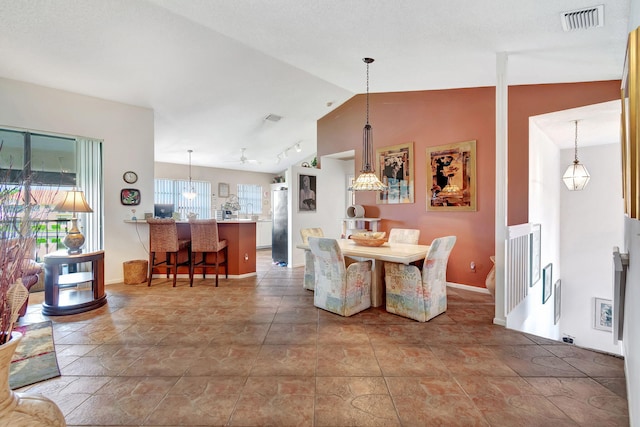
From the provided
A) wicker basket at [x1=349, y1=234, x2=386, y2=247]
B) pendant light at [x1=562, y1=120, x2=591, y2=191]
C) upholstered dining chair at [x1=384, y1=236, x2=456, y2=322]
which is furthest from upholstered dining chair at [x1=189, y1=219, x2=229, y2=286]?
pendant light at [x1=562, y1=120, x2=591, y2=191]

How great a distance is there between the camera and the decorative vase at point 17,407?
40.6 inches

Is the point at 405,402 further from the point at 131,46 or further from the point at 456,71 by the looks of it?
the point at 131,46

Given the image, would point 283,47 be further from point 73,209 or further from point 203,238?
point 73,209

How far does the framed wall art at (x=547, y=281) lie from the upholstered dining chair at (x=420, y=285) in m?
2.76

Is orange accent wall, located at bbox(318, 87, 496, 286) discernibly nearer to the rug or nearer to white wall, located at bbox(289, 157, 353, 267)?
white wall, located at bbox(289, 157, 353, 267)

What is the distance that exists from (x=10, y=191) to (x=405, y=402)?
2.24 metres

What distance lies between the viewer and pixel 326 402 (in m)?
1.79

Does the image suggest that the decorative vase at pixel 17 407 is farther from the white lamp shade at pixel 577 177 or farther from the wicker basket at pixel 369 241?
the white lamp shade at pixel 577 177

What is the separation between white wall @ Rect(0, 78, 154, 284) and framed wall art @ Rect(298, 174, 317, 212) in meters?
2.73

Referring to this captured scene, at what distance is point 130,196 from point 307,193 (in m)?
3.19

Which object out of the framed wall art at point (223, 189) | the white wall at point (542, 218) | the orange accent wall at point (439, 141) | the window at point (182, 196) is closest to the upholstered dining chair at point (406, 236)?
the orange accent wall at point (439, 141)

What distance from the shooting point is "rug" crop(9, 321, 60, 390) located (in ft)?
6.71

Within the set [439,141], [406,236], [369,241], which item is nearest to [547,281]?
[406,236]

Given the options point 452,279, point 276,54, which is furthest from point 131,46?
point 452,279
